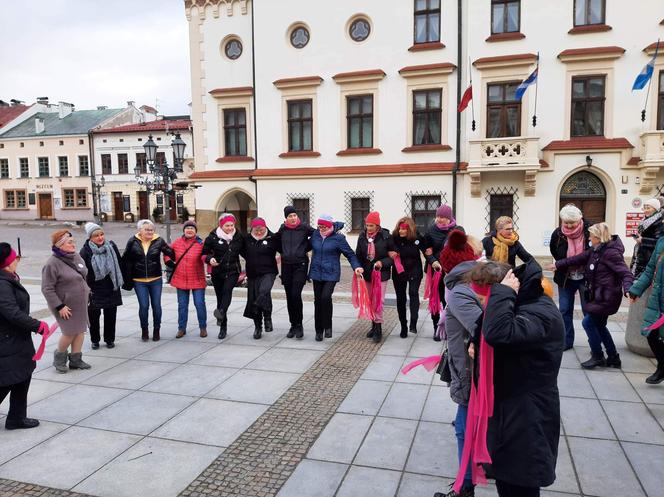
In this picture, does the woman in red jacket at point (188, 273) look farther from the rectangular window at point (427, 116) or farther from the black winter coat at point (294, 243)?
the rectangular window at point (427, 116)

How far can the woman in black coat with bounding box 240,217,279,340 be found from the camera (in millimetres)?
8023

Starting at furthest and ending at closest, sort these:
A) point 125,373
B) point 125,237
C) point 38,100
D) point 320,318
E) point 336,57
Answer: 1. point 38,100
2. point 125,237
3. point 336,57
4. point 320,318
5. point 125,373

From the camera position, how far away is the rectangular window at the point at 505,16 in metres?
16.7

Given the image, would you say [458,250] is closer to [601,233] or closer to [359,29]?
[601,233]

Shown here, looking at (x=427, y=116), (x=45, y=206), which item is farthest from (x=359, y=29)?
(x=45, y=206)

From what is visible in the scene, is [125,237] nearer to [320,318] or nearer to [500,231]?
[320,318]

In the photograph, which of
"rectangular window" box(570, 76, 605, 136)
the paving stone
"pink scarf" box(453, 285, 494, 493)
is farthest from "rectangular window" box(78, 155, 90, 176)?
"pink scarf" box(453, 285, 494, 493)

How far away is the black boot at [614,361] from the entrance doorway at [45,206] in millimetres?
48608

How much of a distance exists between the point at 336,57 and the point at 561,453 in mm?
16364

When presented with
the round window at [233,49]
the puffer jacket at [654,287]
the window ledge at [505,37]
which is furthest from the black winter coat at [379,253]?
the round window at [233,49]

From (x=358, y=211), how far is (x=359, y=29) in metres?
6.19

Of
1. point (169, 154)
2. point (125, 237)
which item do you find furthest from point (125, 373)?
Answer: point (169, 154)

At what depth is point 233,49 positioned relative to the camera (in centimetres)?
1995

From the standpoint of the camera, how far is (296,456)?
437cm
